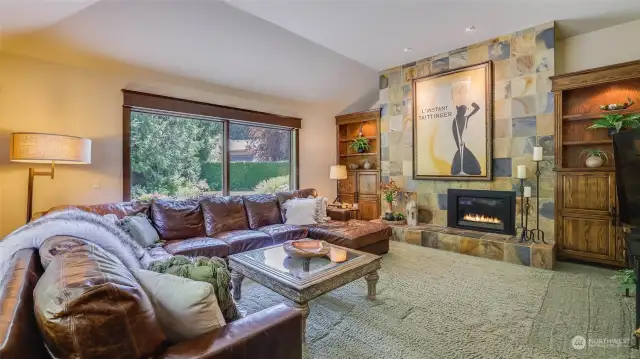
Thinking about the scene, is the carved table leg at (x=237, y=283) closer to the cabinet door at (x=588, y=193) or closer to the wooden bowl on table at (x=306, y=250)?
the wooden bowl on table at (x=306, y=250)

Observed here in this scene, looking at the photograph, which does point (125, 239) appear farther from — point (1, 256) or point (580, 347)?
point (580, 347)

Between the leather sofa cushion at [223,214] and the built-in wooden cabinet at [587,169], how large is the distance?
408cm

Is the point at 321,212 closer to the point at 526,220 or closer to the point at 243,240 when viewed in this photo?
the point at 243,240

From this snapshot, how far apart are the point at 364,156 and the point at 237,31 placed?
3.49 m

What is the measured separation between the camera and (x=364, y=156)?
6.18 m

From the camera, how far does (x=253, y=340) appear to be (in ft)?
3.60

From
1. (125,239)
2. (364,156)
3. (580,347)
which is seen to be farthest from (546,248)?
(125,239)

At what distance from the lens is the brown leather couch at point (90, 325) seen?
768 millimetres

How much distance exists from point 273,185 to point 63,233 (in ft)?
12.9

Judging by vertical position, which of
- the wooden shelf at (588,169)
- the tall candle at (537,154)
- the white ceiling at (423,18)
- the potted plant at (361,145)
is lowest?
the wooden shelf at (588,169)

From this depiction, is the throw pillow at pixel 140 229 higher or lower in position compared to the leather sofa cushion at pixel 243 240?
higher

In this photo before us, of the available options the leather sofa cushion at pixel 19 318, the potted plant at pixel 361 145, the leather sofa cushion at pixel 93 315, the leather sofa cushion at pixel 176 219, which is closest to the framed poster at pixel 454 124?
the potted plant at pixel 361 145

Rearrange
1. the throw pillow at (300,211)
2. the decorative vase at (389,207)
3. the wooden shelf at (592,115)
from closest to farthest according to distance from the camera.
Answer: the wooden shelf at (592,115), the throw pillow at (300,211), the decorative vase at (389,207)
